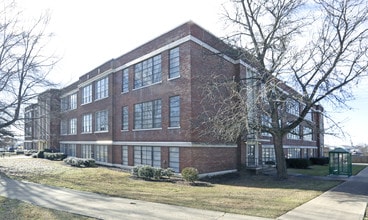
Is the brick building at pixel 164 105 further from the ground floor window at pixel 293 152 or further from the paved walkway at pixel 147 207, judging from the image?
the ground floor window at pixel 293 152

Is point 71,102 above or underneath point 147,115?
above

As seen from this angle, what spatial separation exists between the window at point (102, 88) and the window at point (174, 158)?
540 inches

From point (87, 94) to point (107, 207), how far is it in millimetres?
31922

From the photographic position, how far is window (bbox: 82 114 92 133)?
1585 inches

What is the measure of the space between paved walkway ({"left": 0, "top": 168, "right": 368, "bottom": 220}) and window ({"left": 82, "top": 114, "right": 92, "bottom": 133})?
24933mm

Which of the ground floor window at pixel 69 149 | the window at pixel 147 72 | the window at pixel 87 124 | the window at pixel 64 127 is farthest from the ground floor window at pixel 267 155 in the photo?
the window at pixel 64 127

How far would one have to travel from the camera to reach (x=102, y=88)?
121ft

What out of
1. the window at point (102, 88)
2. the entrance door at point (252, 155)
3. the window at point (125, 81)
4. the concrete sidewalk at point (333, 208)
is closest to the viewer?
the concrete sidewalk at point (333, 208)

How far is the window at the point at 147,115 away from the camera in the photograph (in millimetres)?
26575

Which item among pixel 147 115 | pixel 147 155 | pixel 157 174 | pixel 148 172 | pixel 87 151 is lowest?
pixel 87 151

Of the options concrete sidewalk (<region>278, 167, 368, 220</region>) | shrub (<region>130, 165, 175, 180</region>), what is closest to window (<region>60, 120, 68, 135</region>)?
shrub (<region>130, 165, 175, 180</region>)

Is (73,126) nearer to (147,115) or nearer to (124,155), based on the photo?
(124,155)

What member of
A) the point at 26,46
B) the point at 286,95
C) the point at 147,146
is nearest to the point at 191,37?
the point at 286,95

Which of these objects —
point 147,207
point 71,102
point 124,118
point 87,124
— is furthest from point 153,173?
point 71,102
